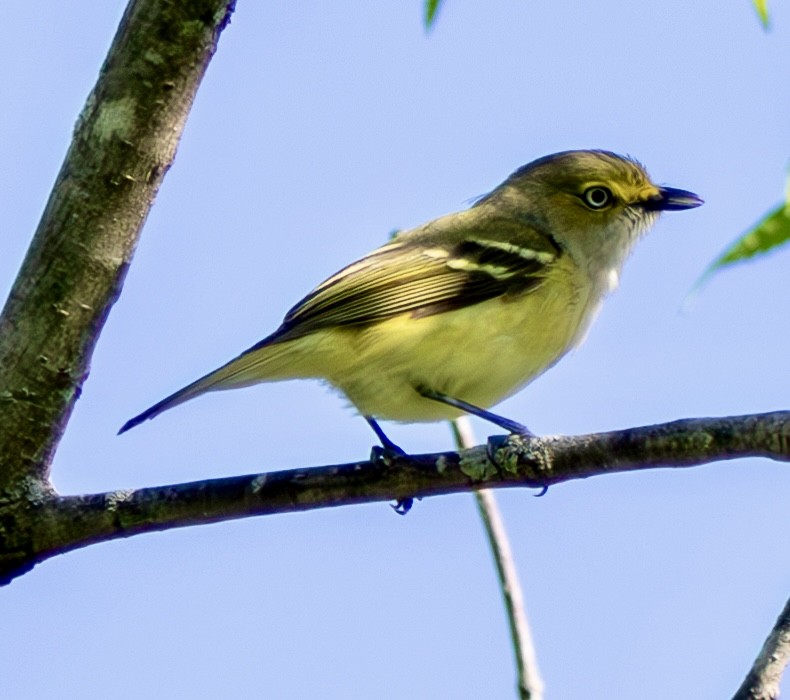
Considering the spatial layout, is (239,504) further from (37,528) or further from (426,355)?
(426,355)

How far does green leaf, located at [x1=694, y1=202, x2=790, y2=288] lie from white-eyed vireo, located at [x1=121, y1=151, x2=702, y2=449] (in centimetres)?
288

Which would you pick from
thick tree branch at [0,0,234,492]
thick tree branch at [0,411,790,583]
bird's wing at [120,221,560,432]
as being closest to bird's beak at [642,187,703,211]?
bird's wing at [120,221,560,432]

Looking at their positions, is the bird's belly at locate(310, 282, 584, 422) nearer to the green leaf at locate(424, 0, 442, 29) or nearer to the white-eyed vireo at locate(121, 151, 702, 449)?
the white-eyed vireo at locate(121, 151, 702, 449)

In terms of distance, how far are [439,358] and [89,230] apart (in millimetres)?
2015

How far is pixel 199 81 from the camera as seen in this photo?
3256mm

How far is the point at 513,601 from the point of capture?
3.65 metres

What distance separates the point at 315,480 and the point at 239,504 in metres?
0.23

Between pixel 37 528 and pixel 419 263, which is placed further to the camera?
pixel 419 263

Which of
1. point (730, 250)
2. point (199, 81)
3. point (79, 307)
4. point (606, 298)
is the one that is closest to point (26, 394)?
point (79, 307)

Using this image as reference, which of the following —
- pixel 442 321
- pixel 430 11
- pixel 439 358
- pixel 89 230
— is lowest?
pixel 430 11

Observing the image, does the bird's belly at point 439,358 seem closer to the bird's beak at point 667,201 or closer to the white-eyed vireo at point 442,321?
the white-eyed vireo at point 442,321

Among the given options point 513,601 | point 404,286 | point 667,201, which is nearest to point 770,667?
point 513,601

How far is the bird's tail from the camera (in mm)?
4812

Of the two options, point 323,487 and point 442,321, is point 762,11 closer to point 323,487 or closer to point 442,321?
point 323,487
